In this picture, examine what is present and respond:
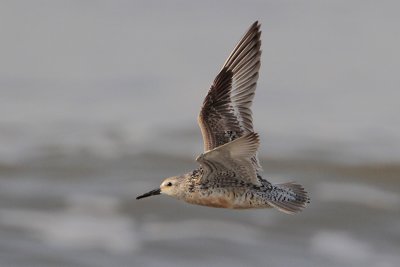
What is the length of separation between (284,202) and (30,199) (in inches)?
252

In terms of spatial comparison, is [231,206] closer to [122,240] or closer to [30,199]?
[122,240]

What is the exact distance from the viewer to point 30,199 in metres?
14.4

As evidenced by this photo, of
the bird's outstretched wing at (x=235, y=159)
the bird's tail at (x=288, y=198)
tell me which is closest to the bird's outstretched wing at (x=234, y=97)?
the bird's outstretched wing at (x=235, y=159)

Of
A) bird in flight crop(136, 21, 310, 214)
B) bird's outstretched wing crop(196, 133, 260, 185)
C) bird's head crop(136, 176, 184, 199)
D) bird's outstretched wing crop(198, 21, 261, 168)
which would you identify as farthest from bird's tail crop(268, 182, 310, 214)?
bird's head crop(136, 176, 184, 199)

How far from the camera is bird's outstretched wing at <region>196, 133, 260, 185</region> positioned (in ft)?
26.0

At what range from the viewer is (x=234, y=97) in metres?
9.14

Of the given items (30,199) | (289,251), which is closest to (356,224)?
(289,251)

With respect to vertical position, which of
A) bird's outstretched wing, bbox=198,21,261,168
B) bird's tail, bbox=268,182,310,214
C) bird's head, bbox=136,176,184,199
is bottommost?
bird's tail, bbox=268,182,310,214

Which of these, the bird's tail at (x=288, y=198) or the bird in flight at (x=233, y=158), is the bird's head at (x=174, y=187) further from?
the bird's tail at (x=288, y=198)

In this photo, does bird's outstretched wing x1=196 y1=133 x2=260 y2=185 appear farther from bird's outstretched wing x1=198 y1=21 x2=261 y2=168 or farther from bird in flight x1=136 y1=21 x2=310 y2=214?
bird's outstretched wing x1=198 y1=21 x2=261 y2=168

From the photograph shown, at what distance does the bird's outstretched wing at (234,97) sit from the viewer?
8852mm

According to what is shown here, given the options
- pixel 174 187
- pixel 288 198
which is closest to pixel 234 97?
pixel 174 187

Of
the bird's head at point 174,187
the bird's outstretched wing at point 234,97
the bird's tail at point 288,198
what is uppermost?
the bird's outstretched wing at point 234,97

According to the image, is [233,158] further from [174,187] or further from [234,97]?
[234,97]
